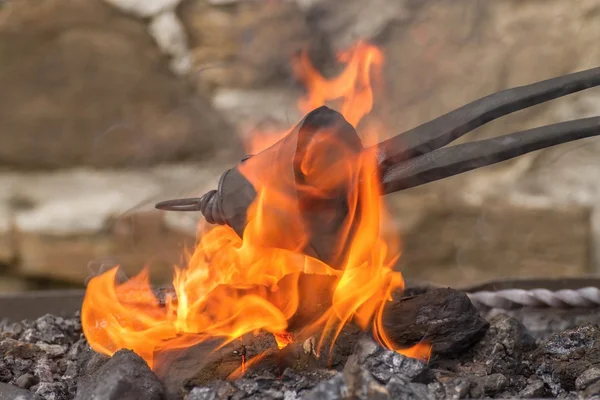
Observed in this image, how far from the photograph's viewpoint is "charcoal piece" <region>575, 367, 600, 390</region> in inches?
39.9

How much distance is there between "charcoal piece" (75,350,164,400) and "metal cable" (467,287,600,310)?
73cm

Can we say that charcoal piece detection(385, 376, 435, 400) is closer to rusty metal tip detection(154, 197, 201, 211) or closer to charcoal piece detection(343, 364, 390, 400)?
charcoal piece detection(343, 364, 390, 400)

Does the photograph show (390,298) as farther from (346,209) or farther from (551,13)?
(551,13)

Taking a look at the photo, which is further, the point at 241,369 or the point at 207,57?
the point at 207,57

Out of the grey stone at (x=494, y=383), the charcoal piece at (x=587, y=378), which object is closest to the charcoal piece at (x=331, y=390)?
the grey stone at (x=494, y=383)

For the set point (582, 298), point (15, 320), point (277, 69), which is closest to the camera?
point (582, 298)

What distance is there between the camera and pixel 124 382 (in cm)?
99

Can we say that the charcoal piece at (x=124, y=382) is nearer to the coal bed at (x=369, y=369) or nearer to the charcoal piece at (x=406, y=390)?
the coal bed at (x=369, y=369)

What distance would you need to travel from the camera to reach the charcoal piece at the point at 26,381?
3.65 ft

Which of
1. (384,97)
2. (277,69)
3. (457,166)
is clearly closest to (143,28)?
(277,69)

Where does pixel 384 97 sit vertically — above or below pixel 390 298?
above

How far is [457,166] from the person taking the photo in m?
0.98

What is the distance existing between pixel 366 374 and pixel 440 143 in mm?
358

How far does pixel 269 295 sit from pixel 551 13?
1398 millimetres
